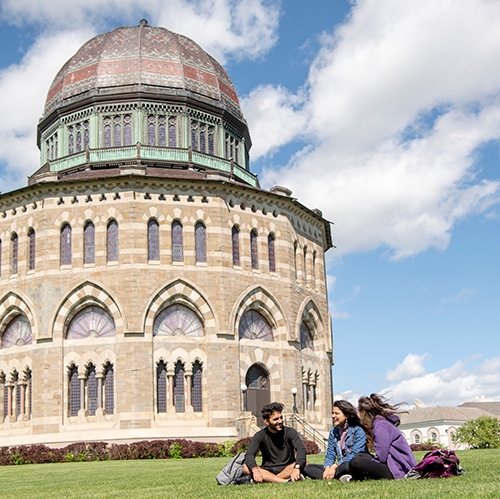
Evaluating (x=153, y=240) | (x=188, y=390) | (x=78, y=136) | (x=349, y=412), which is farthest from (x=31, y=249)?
(x=349, y=412)

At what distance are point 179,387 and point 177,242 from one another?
814cm

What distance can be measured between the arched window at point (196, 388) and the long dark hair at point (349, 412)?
2904 cm

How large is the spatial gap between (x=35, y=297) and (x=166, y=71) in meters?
18.5

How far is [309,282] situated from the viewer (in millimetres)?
49875

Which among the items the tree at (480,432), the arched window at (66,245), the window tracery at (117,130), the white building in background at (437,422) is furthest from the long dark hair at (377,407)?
the white building in background at (437,422)

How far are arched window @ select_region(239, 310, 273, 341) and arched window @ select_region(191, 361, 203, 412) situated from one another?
332cm

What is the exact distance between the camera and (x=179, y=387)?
41.7 m

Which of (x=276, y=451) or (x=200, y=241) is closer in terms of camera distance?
(x=276, y=451)

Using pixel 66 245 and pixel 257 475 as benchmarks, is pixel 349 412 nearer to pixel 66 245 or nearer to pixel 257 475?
pixel 257 475

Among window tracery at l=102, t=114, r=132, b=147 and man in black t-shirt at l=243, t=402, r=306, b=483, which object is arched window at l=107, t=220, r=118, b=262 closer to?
window tracery at l=102, t=114, r=132, b=147

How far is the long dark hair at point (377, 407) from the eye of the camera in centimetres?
1268

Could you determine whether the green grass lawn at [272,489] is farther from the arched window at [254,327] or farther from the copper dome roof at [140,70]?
the copper dome roof at [140,70]

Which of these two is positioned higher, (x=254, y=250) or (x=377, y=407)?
(x=254, y=250)

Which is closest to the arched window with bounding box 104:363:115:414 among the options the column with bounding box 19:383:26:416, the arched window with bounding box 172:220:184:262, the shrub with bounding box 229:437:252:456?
the column with bounding box 19:383:26:416
